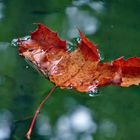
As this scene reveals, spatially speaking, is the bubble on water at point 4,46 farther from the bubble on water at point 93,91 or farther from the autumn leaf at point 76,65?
the bubble on water at point 93,91

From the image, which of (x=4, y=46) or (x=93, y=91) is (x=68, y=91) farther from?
(x=4, y=46)

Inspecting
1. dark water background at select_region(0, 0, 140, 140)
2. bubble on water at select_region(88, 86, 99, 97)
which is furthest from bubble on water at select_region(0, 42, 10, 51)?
bubble on water at select_region(88, 86, 99, 97)

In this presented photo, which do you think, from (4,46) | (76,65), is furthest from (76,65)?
(4,46)

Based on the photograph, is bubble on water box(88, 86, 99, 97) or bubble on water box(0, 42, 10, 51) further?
bubble on water box(0, 42, 10, 51)

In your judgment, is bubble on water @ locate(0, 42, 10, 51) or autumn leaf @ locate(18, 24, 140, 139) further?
bubble on water @ locate(0, 42, 10, 51)

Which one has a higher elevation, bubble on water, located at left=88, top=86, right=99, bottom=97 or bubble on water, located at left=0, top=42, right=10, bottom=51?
bubble on water, located at left=0, top=42, right=10, bottom=51

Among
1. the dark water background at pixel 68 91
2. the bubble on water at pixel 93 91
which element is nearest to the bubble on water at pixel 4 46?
the dark water background at pixel 68 91

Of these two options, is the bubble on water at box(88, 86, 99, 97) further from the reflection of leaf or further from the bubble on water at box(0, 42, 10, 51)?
the bubble on water at box(0, 42, 10, 51)
